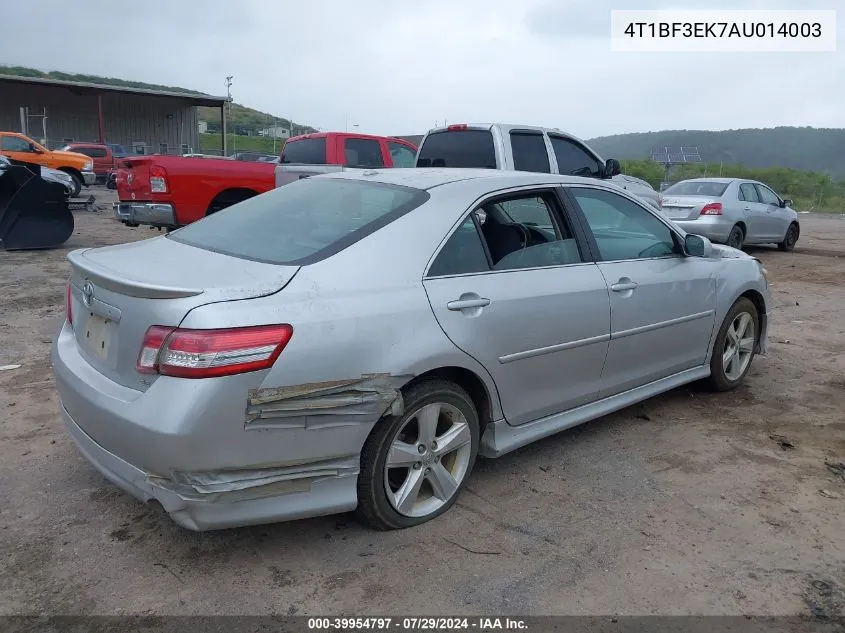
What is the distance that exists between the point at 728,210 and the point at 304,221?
10.9 metres

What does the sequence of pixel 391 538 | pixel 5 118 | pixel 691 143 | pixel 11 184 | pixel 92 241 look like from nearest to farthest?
1. pixel 391 538
2. pixel 11 184
3. pixel 92 241
4. pixel 5 118
5. pixel 691 143

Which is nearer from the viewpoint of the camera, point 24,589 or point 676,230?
point 24,589

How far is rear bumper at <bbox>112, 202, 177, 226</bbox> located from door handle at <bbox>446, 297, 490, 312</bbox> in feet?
23.4

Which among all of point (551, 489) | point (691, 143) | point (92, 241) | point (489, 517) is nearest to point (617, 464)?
point (551, 489)

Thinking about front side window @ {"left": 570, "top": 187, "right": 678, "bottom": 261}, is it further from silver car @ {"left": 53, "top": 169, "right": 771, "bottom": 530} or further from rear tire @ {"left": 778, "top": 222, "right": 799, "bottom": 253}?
rear tire @ {"left": 778, "top": 222, "right": 799, "bottom": 253}

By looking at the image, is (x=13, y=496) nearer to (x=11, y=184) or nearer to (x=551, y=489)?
(x=551, y=489)

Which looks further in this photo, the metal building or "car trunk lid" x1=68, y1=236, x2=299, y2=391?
the metal building

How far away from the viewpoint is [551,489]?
3.59 meters

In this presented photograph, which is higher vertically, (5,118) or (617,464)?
(5,118)

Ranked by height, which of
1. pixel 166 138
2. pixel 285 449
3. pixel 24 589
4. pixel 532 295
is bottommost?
pixel 24 589

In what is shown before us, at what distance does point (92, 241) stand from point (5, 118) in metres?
31.2

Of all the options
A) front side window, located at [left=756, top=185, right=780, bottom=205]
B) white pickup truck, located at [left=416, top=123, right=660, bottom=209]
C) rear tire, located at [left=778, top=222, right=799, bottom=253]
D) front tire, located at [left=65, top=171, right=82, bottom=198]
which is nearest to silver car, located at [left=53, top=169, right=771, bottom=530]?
white pickup truck, located at [left=416, top=123, right=660, bottom=209]

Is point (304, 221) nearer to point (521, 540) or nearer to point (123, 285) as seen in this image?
point (123, 285)

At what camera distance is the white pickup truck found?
846 cm
